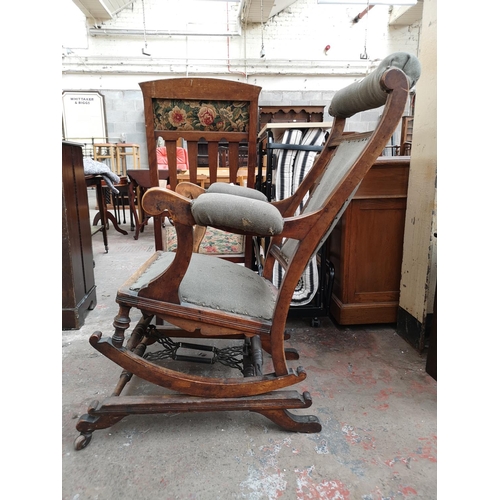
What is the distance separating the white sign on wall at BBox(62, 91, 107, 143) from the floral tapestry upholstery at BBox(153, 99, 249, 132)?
583cm

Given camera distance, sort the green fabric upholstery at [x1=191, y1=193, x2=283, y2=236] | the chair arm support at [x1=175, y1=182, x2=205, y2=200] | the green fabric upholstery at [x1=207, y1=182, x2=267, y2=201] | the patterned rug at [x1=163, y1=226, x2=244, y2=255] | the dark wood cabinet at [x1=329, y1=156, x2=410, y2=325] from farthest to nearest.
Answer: the patterned rug at [x1=163, y1=226, x2=244, y2=255] → the dark wood cabinet at [x1=329, y1=156, x2=410, y2=325] → the chair arm support at [x1=175, y1=182, x2=205, y2=200] → the green fabric upholstery at [x1=207, y1=182, x2=267, y2=201] → the green fabric upholstery at [x1=191, y1=193, x2=283, y2=236]

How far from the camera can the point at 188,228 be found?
96cm

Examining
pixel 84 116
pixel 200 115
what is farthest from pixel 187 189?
pixel 84 116

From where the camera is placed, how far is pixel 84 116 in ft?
22.0

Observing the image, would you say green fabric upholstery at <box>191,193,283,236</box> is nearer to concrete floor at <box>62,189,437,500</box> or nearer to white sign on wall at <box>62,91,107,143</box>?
concrete floor at <box>62,189,437,500</box>

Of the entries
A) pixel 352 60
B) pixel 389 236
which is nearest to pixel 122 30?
pixel 352 60

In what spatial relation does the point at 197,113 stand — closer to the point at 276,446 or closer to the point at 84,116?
the point at 276,446

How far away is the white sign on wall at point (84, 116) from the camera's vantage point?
666cm

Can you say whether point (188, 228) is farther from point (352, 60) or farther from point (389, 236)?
point (352, 60)

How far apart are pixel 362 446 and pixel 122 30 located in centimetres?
773

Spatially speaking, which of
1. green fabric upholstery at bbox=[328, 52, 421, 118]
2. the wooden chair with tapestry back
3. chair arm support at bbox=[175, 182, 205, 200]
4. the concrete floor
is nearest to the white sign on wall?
the wooden chair with tapestry back

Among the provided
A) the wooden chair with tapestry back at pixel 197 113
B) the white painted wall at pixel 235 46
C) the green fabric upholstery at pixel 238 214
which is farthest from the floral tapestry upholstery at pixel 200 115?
the white painted wall at pixel 235 46

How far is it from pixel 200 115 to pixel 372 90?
83 centimetres

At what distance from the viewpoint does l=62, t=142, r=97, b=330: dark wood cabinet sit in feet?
5.68
